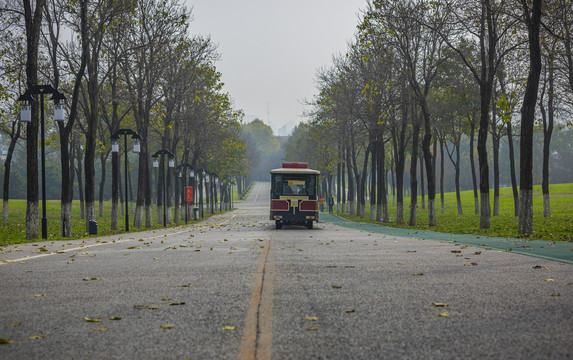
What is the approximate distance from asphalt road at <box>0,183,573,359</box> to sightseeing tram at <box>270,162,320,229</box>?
72.0ft

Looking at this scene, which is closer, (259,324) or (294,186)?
(259,324)

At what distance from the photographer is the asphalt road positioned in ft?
14.8

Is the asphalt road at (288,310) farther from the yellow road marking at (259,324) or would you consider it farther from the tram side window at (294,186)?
the tram side window at (294,186)

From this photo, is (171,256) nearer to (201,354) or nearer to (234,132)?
(201,354)

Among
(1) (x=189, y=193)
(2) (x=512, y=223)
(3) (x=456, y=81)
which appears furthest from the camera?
(1) (x=189, y=193)

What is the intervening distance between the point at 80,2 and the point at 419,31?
17367mm

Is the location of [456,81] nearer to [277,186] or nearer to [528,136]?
[277,186]

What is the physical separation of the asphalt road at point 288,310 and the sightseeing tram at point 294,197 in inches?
864

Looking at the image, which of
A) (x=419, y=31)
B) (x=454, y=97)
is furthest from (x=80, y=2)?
(x=454, y=97)

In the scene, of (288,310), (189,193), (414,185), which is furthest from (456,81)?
(288,310)

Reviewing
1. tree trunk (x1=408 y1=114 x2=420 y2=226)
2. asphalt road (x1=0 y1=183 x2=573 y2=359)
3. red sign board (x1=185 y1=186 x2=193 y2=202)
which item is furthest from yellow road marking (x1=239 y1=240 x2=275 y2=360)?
red sign board (x1=185 y1=186 x2=193 y2=202)

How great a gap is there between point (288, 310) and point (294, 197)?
26947mm

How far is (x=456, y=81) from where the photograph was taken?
4297 centimetres

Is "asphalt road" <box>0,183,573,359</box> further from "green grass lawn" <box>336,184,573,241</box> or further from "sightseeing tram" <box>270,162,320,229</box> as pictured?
"sightseeing tram" <box>270,162,320,229</box>
